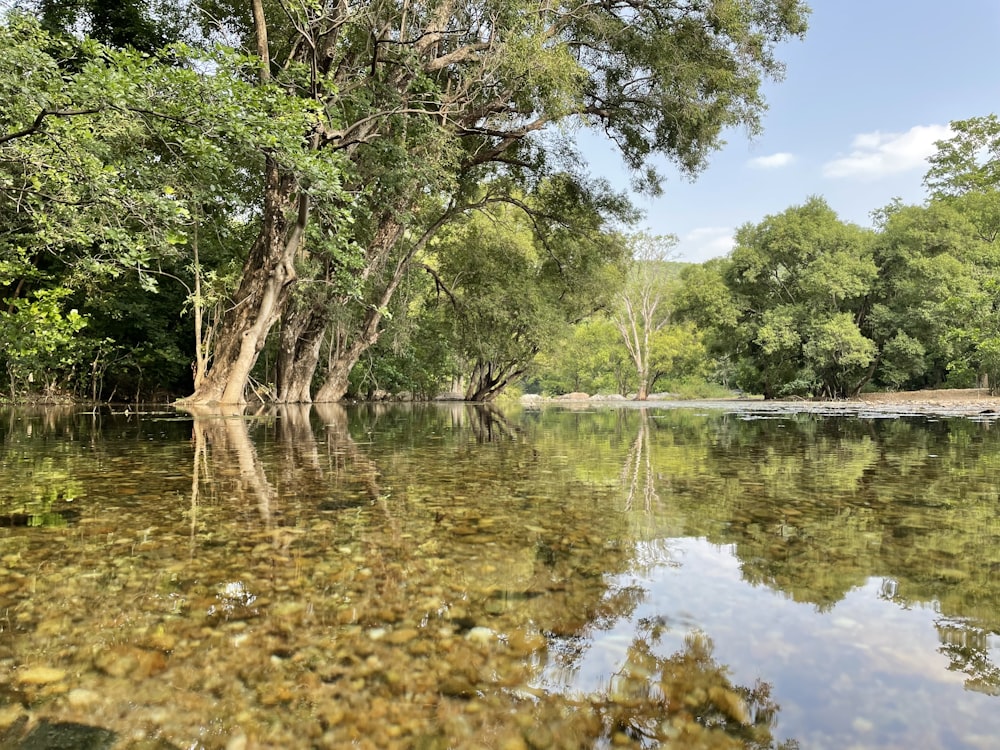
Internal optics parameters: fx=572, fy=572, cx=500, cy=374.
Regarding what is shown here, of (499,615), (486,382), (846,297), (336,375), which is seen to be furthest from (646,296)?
(499,615)

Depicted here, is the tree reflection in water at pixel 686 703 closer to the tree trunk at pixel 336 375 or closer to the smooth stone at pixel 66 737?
the smooth stone at pixel 66 737

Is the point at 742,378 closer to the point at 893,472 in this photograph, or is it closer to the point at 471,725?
the point at 893,472

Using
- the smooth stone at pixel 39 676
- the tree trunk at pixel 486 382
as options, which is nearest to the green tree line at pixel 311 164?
the tree trunk at pixel 486 382

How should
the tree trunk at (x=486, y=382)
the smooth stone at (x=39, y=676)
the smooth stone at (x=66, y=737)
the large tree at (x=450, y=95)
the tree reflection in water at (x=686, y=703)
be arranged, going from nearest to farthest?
the smooth stone at (x=66, y=737) < the tree reflection in water at (x=686, y=703) < the smooth stone at (x=39, y=676) < the large tree at (x=450, y=95) < the tree trunk at (x=486, y=382)

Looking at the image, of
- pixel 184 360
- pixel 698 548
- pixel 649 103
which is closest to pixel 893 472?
pixel 698 548

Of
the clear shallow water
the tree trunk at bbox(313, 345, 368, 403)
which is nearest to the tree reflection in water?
the clear shallow water

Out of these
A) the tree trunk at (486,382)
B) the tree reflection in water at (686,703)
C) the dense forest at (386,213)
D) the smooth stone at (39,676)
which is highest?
the dense forest at (386,213)

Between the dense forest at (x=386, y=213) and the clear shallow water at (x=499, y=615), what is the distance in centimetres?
582

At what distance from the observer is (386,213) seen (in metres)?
15.1

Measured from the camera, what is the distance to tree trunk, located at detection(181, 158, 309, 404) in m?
11.5

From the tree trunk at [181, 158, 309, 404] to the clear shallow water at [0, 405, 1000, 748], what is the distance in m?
8.43

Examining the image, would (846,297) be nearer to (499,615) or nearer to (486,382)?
(486,382)

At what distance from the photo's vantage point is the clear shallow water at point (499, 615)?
1.18 m

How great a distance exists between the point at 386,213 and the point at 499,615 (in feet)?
47.8
